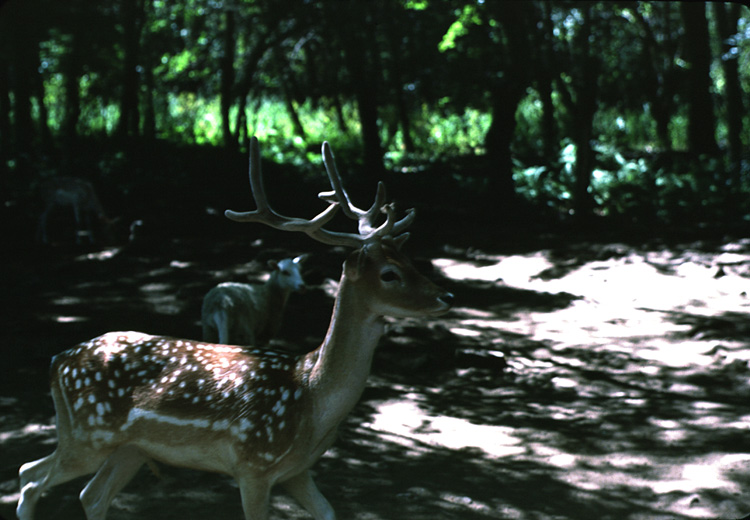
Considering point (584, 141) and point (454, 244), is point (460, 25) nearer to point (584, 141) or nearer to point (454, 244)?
point (584, 141)

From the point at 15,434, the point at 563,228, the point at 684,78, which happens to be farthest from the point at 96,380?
the point at 684,78

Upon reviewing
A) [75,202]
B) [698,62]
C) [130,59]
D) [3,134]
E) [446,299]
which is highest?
[130,59]

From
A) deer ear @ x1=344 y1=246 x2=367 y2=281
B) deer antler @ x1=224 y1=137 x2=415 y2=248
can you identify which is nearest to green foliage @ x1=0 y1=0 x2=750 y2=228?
deer antler @ x1=224 y1=137 x2=415 y2=248

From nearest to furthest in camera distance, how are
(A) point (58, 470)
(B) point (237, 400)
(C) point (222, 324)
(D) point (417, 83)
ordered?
1. (B) point (237, 400)
2. (A) point (58, 470)
3. (C) point (222, 324)
4. (D) point (417, 83)

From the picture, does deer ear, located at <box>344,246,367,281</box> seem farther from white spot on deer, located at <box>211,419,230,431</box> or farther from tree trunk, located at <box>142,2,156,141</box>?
tree trunk, located at <box>142,2,156,141</box>

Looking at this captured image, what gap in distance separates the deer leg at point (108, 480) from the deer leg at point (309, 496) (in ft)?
2.41

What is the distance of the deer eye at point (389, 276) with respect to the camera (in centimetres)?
382

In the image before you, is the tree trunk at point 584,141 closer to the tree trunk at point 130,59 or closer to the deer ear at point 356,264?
the tree trunk at point 130,59

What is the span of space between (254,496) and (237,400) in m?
0.43

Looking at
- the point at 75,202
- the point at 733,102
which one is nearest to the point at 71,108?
the point at 75,202

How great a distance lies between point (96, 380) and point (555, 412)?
3.90 m

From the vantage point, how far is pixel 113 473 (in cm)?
398

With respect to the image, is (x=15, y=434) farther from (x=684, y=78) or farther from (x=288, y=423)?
(x=684, y=78)

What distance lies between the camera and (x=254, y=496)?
3.72 meters
